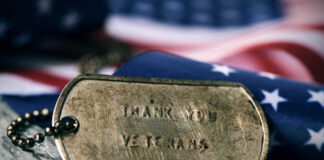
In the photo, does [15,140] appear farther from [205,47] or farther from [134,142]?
[205,47]

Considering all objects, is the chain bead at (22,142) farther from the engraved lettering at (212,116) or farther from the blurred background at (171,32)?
the blurred background at (171,32)

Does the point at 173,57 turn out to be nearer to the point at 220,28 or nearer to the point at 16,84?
the point at 16,84

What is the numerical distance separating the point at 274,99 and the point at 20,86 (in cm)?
85

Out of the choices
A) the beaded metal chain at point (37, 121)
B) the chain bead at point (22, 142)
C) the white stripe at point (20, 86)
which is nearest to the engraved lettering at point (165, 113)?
the beaded metal chain at point (37, 121)

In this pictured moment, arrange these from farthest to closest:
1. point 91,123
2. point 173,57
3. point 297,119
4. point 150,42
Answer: point 150,42 < point 173,57 < point 297,119 < point 91,123

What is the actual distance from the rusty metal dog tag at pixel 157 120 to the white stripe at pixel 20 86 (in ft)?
1.48

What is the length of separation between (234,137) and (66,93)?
384 mm

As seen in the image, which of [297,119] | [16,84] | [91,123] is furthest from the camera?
[16,84]

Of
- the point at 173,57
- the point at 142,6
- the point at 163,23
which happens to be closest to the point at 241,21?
the point at 163,23

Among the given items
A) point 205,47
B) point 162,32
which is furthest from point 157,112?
point 162,32

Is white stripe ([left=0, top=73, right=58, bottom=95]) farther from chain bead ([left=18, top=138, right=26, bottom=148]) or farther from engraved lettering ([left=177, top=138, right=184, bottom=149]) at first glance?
engraved lettering ([left=177, top=138, right=184, bottom=149])

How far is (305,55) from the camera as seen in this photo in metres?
1.40

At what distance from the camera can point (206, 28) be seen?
1894 mm

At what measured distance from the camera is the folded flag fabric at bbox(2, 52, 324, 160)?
0.85 m
